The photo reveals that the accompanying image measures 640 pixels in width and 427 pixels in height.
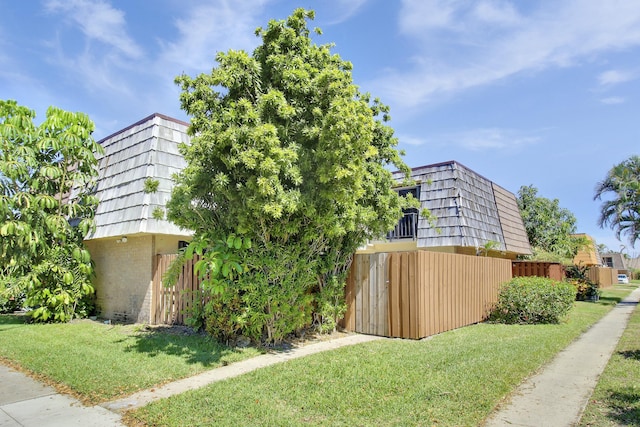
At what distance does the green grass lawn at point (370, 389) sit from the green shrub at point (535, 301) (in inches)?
144

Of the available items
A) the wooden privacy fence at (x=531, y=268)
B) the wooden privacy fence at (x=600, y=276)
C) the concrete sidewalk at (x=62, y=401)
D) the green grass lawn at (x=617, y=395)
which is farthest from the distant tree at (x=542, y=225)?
the concrete sidewalk at (x=62, y=401)

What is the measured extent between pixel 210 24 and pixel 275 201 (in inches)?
202

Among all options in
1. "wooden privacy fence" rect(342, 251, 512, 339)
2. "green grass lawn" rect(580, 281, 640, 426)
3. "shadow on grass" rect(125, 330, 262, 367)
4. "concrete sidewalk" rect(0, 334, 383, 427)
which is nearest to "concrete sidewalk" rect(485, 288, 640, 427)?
"green grass lawn" rect(580, 281, 640, 426)

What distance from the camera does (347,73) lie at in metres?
8.61

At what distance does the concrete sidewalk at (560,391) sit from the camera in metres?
4.59

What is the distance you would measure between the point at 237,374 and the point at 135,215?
6304 millimetres

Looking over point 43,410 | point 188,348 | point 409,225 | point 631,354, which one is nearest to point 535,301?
point 631,354

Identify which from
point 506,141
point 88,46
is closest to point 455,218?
point 506,141

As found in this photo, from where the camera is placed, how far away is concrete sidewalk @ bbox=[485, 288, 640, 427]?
181 inches

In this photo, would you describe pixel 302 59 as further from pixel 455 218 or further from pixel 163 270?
pixel 455 218

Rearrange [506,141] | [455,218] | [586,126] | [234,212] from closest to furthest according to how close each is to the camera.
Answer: [234,212] → [586,126] → [506,141] → [455,218]

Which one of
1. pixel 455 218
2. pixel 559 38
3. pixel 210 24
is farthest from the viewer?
pixel 455 218

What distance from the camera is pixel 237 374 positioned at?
247 inches

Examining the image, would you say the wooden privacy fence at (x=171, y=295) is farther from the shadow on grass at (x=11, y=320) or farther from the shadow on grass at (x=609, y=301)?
the shadow on grass at (x=609, y=301)
